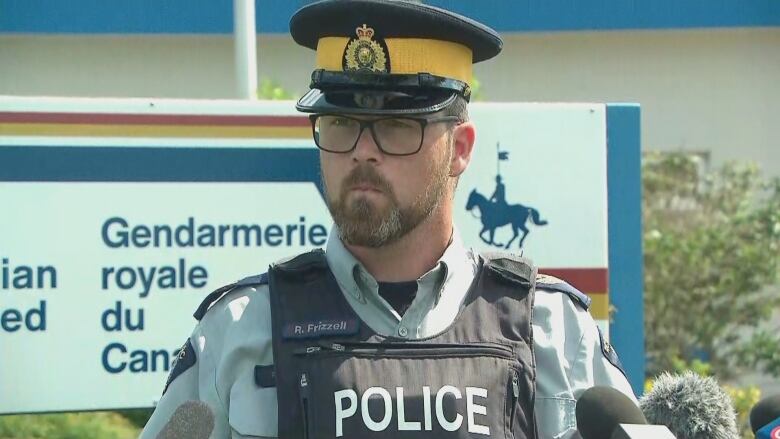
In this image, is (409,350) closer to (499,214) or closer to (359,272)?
(359,272)

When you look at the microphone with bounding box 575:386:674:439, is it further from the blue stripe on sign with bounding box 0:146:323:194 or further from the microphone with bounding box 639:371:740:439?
the blue stripe on sign with bounding box 0:146:323:194

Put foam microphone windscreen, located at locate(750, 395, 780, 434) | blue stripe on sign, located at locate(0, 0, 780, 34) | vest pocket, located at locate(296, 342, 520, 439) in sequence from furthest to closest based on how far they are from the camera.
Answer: blue stripe on sign, located at locate(0, 0, 780, 34)
vest pocket, located at locate(296, 342, 520, 439)
foam microphone windscreen, located at locate(750, 395, 780, 434)

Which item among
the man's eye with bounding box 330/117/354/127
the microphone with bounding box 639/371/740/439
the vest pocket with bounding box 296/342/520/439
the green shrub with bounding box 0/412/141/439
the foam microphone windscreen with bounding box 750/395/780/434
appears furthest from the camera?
the green shrub with bounding box 0/412/141/439

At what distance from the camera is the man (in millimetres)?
2086

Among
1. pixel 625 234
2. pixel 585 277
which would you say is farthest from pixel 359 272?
pixel 625 234

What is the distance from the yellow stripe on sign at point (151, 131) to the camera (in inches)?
154

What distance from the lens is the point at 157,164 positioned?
13.1 ft

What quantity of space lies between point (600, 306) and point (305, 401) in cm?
225

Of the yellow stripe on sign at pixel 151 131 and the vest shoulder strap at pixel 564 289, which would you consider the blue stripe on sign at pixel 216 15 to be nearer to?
the yellow stripe on sign at pixel 151 131

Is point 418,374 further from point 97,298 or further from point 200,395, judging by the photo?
point 97,298

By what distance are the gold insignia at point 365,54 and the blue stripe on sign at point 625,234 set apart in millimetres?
2176

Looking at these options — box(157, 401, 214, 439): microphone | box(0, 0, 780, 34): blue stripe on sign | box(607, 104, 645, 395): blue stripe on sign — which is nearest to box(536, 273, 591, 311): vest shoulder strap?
box(157, 401, 214, 439): microphone

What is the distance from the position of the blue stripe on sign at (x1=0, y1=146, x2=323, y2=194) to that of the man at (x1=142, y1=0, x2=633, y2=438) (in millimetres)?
1757

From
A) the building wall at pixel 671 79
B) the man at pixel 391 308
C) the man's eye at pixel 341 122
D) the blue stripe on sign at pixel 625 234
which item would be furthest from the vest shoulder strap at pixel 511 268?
the building wall at pixel 671 79
